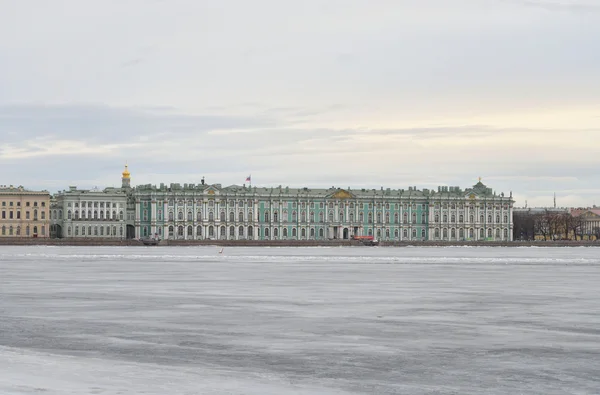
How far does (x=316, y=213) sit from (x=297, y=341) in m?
120

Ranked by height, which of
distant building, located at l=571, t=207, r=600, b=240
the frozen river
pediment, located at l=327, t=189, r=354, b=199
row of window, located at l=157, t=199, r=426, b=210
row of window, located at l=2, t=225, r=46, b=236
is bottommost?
the frozen river

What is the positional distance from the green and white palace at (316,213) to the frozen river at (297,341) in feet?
344

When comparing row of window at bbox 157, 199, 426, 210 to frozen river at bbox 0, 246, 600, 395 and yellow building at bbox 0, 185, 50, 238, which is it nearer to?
yellow building at bbox 0, 185, 50, 238

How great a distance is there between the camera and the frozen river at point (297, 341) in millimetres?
10758

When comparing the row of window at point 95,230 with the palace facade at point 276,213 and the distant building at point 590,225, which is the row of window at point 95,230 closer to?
the palace facade at point 276,213

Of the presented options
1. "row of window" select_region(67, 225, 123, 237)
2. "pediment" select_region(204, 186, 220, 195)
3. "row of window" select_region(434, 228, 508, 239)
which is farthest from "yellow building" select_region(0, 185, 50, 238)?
"row of window" select_region(434, 228, 508, 239)

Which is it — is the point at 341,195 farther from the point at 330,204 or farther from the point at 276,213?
the point at 276,213

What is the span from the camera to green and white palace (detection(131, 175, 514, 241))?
425ft

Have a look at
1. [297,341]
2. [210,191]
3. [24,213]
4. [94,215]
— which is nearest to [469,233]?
[210,191]

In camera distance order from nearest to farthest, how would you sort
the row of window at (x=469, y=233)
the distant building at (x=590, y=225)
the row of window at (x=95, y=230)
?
1. the row of window at (x=95, y=230)
2. the row of window at (x=469, y=233)
3. the distant building at (x=590, y=225)

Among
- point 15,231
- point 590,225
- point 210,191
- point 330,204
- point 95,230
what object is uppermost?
point 210,191

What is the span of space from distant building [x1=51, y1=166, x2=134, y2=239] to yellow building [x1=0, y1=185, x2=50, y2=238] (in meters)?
2.60

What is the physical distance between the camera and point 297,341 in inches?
556

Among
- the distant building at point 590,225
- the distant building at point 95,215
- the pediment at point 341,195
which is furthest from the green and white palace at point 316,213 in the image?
the distant building at point 590,225
